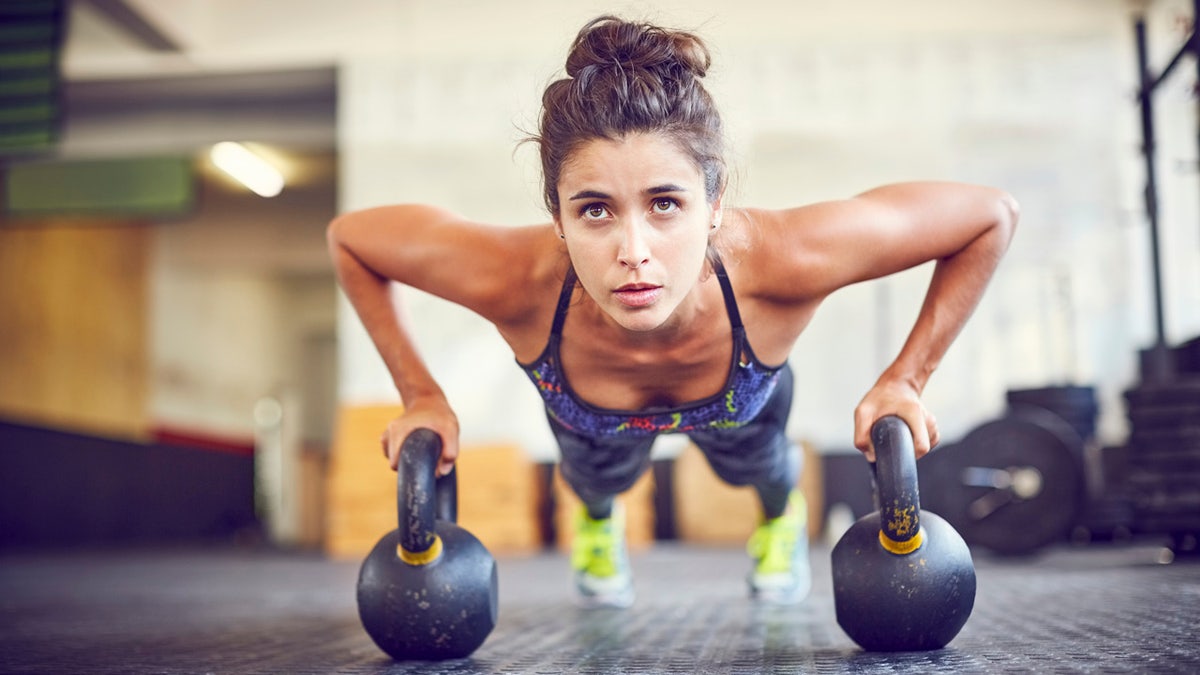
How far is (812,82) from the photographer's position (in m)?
6.55

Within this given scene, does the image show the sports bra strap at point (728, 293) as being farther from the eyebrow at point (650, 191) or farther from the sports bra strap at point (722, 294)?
the eyebrow at point (650, 191)

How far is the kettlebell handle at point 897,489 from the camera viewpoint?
1436 millimetres

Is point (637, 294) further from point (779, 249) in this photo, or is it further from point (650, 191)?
point (779, 249)

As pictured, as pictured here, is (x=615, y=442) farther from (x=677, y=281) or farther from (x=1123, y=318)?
(x=1123, y=318)

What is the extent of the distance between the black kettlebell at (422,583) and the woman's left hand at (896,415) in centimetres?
61

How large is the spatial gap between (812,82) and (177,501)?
9.10 meters

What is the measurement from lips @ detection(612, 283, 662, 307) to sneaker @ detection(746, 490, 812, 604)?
1374 millimetres

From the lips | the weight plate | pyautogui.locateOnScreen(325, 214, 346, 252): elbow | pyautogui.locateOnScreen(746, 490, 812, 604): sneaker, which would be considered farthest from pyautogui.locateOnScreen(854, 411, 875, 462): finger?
the weight plate

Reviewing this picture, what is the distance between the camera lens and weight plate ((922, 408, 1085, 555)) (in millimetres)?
3791

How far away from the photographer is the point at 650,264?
1421 mm

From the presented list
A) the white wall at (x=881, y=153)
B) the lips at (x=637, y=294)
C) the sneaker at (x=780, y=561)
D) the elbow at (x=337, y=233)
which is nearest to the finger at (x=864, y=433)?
the lips at (x=637, y=294)

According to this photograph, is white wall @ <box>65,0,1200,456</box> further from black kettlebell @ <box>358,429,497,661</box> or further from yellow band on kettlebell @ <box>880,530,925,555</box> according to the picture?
yellow band on kettlebell @ <box>880,530,925,555</box>

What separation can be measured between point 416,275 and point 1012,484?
Answer: 2896mm

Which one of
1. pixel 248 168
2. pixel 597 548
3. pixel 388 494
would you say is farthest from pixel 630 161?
pixel 248 168
